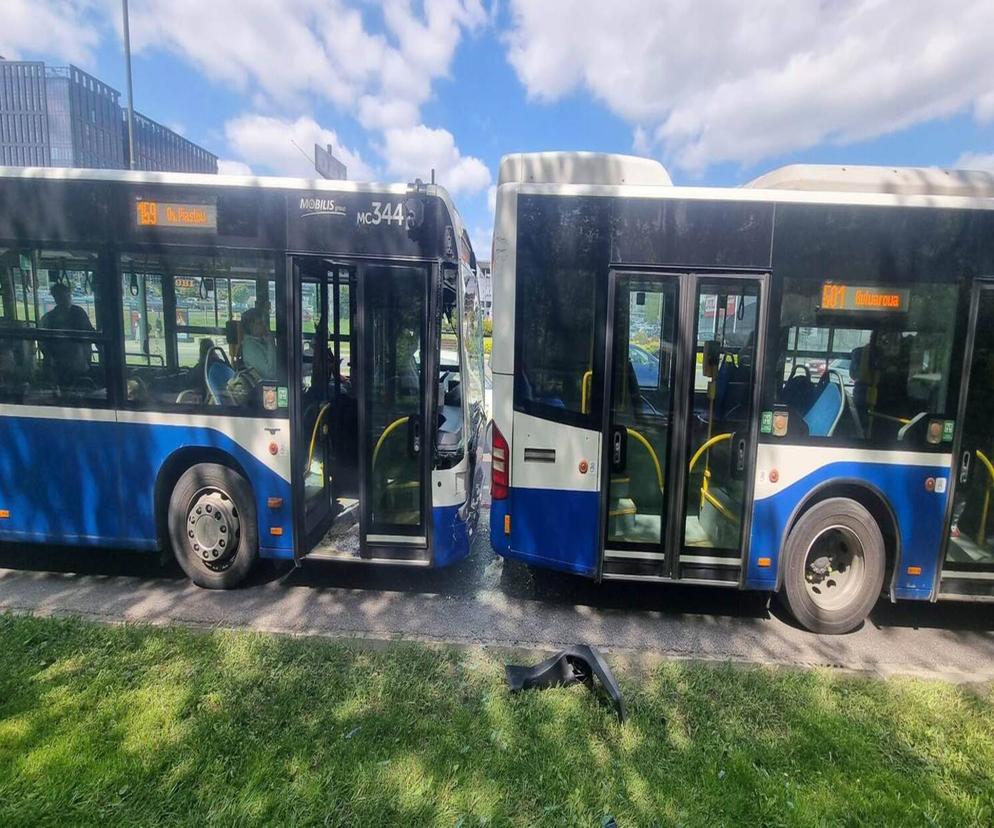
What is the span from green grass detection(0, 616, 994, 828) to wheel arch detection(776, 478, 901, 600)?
1.08m

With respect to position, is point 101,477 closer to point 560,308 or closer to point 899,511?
point 560,308

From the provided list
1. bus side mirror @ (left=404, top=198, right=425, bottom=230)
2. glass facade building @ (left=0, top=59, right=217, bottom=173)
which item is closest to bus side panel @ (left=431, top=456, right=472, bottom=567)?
bus side mirror @ (left=404, top=198, right=425, bottom=230)

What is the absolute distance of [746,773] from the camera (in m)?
3.02

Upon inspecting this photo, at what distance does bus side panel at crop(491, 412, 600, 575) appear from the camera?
15.8 ft

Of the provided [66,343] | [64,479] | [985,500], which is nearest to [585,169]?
[985,500]

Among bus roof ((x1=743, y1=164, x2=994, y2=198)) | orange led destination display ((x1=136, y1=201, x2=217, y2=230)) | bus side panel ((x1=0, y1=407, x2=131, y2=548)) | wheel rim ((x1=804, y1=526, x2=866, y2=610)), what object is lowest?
wheel rim ((x1=804, y1=526, x2=866, y2=610))

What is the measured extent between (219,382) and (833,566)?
5.13 meters

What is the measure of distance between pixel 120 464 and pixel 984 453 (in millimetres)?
6829

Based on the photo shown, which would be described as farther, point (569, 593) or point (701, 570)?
point (569, 593)

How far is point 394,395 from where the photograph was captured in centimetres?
515

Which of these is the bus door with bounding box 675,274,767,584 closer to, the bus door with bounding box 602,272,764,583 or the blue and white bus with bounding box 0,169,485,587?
the bus door with bounding box 602,272,764,583

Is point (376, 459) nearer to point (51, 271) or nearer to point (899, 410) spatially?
point (51, 271)

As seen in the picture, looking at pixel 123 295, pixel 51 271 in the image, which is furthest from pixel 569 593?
pixel 51 271

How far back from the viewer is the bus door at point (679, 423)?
4.68m
